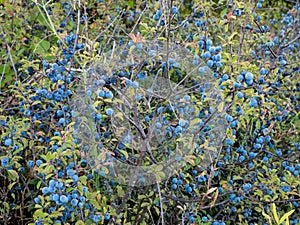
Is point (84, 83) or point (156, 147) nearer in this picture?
point (84, 83)

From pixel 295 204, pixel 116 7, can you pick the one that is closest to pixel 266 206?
pixel 295 204

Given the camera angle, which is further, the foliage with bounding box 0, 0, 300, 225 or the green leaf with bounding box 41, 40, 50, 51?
the green leaf with bounding box 41, 40, 50, 51

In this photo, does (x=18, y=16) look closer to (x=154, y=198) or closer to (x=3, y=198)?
(x=3, y=198)

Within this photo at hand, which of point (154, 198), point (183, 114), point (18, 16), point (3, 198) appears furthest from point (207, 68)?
point (18, 16)

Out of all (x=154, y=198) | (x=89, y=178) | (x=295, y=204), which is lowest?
(x=295, y=204)

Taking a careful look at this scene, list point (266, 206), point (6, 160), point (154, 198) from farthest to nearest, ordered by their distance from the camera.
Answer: point (266, 206) → point (154, 198) → point (6, 160)

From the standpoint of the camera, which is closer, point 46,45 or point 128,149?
point 128,149

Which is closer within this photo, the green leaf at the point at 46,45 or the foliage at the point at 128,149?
the foliage at the point at 128,149

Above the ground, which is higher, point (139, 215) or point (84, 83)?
point (84, 83)

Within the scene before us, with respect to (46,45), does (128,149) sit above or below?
below

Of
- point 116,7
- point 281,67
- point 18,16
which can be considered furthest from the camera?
point 116,7
